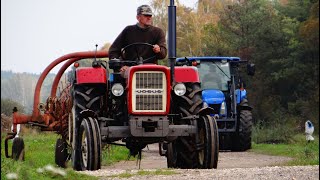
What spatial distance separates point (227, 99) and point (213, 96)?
703 mm

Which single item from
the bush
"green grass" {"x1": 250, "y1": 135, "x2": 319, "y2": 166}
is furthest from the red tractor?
the bush

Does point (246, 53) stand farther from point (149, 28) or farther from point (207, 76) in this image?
point (149, 28)

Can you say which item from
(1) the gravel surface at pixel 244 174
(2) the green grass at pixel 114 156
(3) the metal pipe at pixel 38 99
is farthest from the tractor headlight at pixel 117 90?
(3) the metal pipe at pixel 38 99

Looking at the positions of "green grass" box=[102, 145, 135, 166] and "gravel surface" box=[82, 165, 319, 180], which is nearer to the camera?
"gravel surface" box=[82, 165, 319, 180]

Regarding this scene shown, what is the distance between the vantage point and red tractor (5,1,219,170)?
1167 centimetres

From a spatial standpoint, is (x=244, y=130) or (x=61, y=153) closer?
(x=61, y=153)

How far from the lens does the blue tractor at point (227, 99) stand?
2323 centimetres

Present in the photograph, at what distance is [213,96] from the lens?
23453 millimetres

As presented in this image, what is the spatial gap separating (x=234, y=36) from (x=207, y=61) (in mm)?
14721

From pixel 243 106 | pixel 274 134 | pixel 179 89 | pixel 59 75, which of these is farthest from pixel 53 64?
pixel 274 134

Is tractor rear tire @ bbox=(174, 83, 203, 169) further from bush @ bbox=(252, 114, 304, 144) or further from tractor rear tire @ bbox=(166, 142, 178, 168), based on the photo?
bush @ bbox=(252, 114, 304, 144)

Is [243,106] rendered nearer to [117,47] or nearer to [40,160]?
[40,160]

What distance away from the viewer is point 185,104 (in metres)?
12.2

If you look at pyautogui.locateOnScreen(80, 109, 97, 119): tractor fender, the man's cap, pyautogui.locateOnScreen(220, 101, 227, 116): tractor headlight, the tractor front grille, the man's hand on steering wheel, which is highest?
the man's cap
